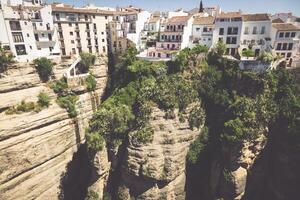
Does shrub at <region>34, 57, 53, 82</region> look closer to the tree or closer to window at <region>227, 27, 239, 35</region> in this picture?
the tree

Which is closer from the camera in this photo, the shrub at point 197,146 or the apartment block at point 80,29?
the shrub at point 197,146

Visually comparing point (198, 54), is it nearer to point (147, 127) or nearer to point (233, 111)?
point (233, 111)

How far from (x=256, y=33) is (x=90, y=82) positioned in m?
26.2

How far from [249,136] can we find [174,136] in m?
8.31

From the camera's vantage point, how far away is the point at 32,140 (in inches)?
1057

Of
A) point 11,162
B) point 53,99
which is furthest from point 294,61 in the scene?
point 11,162

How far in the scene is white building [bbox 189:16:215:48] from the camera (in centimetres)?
3577

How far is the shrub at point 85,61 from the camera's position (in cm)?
3562

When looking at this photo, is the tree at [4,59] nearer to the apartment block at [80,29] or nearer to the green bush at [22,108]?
the green bush at [22,108]

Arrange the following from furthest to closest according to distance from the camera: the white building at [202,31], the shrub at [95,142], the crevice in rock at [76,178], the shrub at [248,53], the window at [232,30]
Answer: the white building at [202,31] → the window at [232,30] → the crevice in rock at [76,178] → the shrub at [248,53] → the shrub at [95,142]

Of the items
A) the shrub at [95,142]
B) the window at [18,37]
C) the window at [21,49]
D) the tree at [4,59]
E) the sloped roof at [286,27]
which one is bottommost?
the shrub at [95,142]

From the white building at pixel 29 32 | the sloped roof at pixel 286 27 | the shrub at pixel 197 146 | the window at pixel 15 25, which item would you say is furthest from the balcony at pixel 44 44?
the sloped roof at pixel 286 27

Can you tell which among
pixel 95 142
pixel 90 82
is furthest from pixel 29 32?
pixel 95 142

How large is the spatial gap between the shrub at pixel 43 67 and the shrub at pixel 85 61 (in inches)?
196
